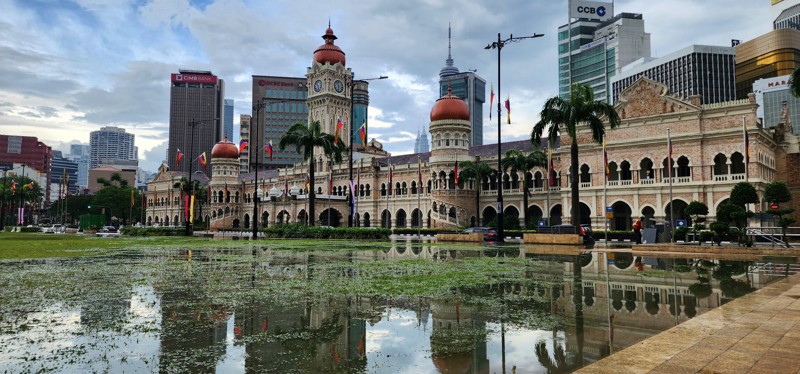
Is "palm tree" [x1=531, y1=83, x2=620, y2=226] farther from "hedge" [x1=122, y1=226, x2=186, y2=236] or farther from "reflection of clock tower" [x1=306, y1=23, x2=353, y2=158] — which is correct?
"reflection of clock tower" [x1=306, y1=23, x2=353, y2=158]

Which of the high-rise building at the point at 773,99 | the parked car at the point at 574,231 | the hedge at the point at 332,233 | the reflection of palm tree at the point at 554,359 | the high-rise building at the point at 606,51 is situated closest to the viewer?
the reflection of palm tree at the point at 554,359

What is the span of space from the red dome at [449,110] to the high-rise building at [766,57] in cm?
10698

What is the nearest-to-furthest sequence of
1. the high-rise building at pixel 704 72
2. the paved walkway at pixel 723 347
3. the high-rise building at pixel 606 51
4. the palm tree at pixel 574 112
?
the paved walkway at pixel 723 347 < the palm tree at pixel 574 112 < the high-rise building at pixel 704 72 < the high-rise building at pixel 606 51

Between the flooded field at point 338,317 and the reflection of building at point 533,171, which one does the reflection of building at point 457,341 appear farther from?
the reflection of building at point 533,171

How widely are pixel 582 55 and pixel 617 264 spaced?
525 ft

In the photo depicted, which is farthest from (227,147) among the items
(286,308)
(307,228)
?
(286,308)

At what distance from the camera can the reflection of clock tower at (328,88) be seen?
7788cm

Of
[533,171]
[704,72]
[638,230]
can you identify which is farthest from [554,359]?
[704,72]

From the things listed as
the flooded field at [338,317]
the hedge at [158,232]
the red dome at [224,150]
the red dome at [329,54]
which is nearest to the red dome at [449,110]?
the red dome at [329,54]

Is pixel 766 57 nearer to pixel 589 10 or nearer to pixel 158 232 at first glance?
pixel 589 10

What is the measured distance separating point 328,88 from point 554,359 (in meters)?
75.4

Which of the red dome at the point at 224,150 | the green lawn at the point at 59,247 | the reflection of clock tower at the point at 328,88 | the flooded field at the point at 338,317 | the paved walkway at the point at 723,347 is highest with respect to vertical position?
the reflection of clock tower at the point at 328,88

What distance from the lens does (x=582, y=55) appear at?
162 meters

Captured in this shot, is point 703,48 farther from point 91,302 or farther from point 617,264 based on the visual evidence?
point 91,302
